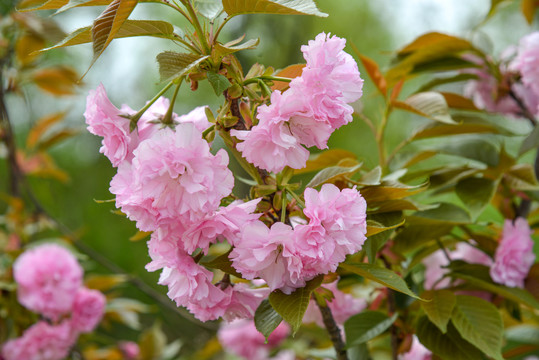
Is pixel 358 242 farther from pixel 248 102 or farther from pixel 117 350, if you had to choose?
pixel 117 350

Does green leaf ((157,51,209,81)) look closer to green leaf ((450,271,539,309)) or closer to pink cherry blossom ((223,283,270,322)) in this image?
pink cherry blossom ((223,283,270,322))

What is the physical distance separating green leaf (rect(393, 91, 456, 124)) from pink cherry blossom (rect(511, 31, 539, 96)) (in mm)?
226

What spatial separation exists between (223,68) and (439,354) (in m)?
0.44

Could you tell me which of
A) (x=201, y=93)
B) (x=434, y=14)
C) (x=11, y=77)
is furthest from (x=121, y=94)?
(x=11, y=77)

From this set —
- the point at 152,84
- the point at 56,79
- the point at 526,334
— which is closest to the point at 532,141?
the point at 526,334

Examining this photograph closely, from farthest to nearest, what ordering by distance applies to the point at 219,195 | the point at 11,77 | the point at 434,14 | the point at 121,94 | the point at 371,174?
the point at 121,94, the point at 434,14, the point at 11,77, the point at 371,174, the point at 219,195

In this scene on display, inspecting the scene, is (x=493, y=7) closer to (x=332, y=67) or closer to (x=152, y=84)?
(x=332, y=67)

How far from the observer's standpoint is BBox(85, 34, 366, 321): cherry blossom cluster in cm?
44

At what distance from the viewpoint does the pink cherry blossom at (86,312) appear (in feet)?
4.32

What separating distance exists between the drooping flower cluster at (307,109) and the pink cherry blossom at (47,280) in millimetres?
947

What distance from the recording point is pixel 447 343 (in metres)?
0.69

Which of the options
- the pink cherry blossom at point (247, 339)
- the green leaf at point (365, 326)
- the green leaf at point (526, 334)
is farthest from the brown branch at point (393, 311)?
the pink cherry blossom at point (247, 339)

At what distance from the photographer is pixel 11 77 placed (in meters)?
1.58

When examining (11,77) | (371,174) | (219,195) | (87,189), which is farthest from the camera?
(87,189)
